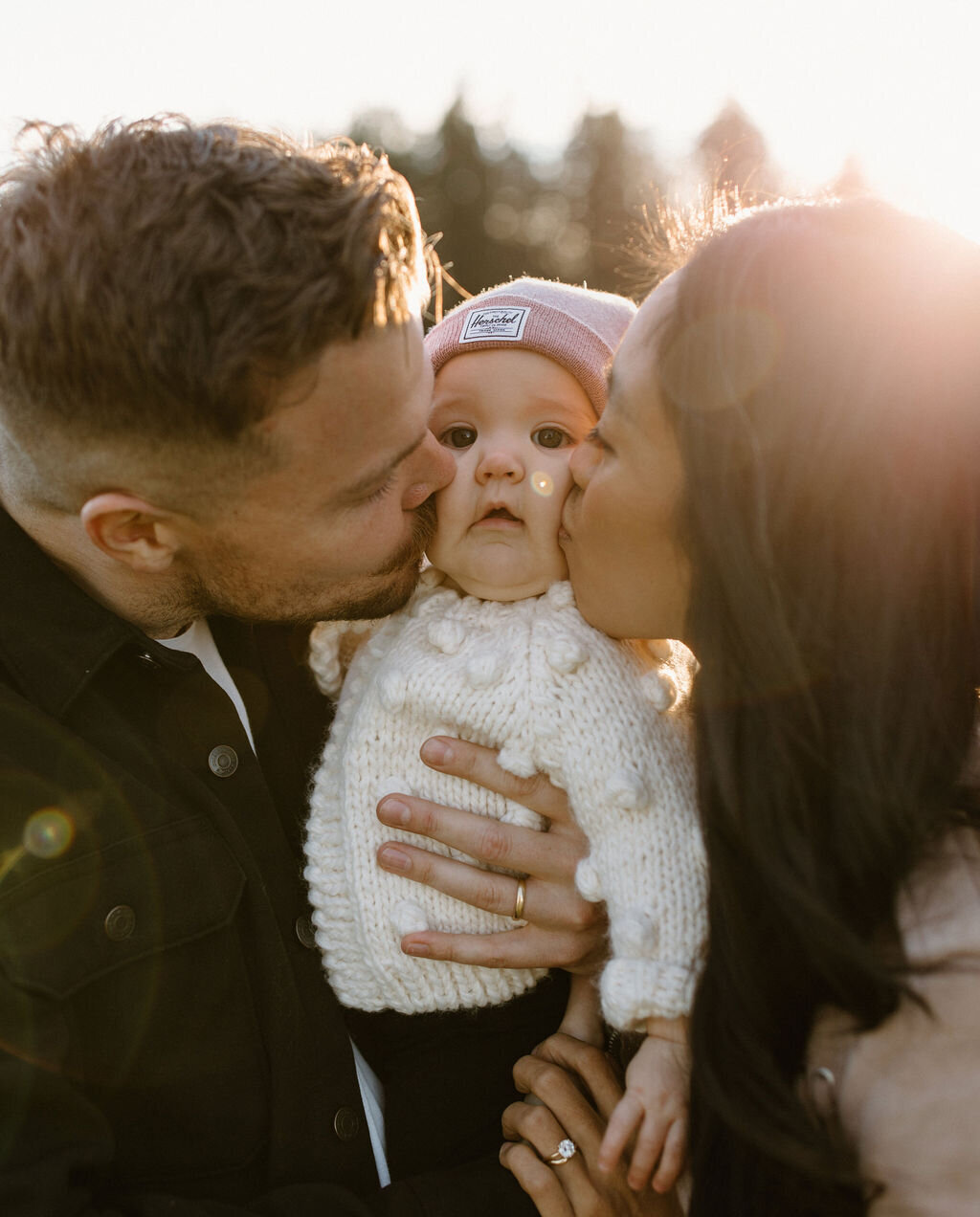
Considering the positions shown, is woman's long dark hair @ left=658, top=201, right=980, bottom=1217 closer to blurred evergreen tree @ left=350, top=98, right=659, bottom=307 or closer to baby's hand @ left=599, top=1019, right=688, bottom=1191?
baby's hand @ left=599, top=1019, right=688, bottom=1191

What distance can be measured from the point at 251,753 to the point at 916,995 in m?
1.48

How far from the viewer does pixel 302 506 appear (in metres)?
2.26

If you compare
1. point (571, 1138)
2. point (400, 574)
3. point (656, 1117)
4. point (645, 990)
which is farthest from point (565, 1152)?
point (400, 574)

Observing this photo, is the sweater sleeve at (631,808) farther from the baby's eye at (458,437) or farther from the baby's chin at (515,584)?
the baby's eye at (458,437)

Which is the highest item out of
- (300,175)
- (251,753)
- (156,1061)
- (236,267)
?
(300,175)

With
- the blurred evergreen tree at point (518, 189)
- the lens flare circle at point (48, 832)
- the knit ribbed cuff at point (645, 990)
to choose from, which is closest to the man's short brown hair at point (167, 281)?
the lens flare circle at point (48, 832)

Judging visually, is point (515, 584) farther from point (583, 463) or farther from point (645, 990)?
point (645, 990)

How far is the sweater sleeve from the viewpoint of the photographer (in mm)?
1922

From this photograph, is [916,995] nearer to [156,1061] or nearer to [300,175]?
[156,1061]

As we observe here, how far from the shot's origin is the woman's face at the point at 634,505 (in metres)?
1.93

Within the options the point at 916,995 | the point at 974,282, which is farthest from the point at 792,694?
the point at 974,282

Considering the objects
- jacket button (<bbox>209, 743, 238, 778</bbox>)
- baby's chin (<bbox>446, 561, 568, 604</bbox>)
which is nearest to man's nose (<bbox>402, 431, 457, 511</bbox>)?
baby's chin (<bbox>446, 561, 568, 604</bbox>)

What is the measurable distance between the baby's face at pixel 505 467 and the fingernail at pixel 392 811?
0.58m

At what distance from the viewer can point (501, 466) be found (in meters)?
2.34
